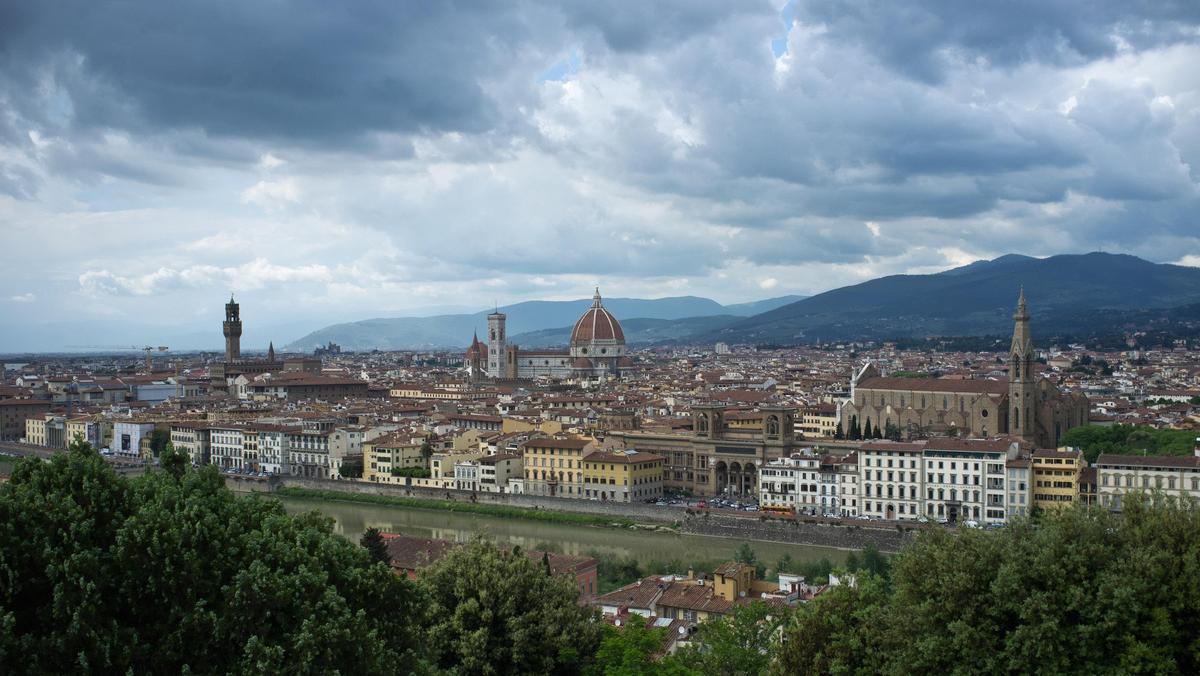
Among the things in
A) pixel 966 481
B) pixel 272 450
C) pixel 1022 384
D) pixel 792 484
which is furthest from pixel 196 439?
pixel 1022 384

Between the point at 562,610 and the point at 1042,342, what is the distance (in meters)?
136

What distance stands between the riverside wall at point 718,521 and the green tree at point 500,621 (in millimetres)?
14854

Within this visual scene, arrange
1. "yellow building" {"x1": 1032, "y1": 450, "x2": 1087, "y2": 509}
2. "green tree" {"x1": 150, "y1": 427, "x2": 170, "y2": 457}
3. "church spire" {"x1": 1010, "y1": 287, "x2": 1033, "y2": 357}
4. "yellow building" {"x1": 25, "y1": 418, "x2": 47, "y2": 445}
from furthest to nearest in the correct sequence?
"yellow building" {"x1": 25, "y1": 418, "x2": 47, "y2": 445} < "green tree" {"x1": 150, "y1": 427, "x2": 170, "y2": 457} < "church spire" {"x1": 1010, "y1": 287, "x2": 1033, "y2": 357} < "yellow building" {"x1": 1032, "y1": 450, "x2": 1087, "y2": 509}

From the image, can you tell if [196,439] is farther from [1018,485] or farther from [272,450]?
[1018,485]

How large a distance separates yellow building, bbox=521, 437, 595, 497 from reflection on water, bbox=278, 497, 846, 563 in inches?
97.3

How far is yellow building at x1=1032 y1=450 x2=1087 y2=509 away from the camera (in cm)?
2952

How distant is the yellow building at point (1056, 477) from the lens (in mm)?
29516

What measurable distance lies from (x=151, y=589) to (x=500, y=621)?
4771 mm

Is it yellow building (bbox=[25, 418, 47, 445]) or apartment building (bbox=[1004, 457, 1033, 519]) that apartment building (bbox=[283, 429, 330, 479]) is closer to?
yellow building (bbox=[25, 418, 47, 445])

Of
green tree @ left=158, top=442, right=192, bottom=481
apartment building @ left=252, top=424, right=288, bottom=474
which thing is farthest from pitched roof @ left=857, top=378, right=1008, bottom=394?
green tree @ left=158, top=442, right=192, bottom=481

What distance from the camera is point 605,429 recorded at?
139 feet

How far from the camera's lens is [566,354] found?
94062 mm

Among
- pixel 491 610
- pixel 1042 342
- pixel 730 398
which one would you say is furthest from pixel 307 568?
pixel 1042 342

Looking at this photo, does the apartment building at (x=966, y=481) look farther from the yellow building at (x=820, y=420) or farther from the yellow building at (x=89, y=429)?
the yellow building at (x=89, y=429)
